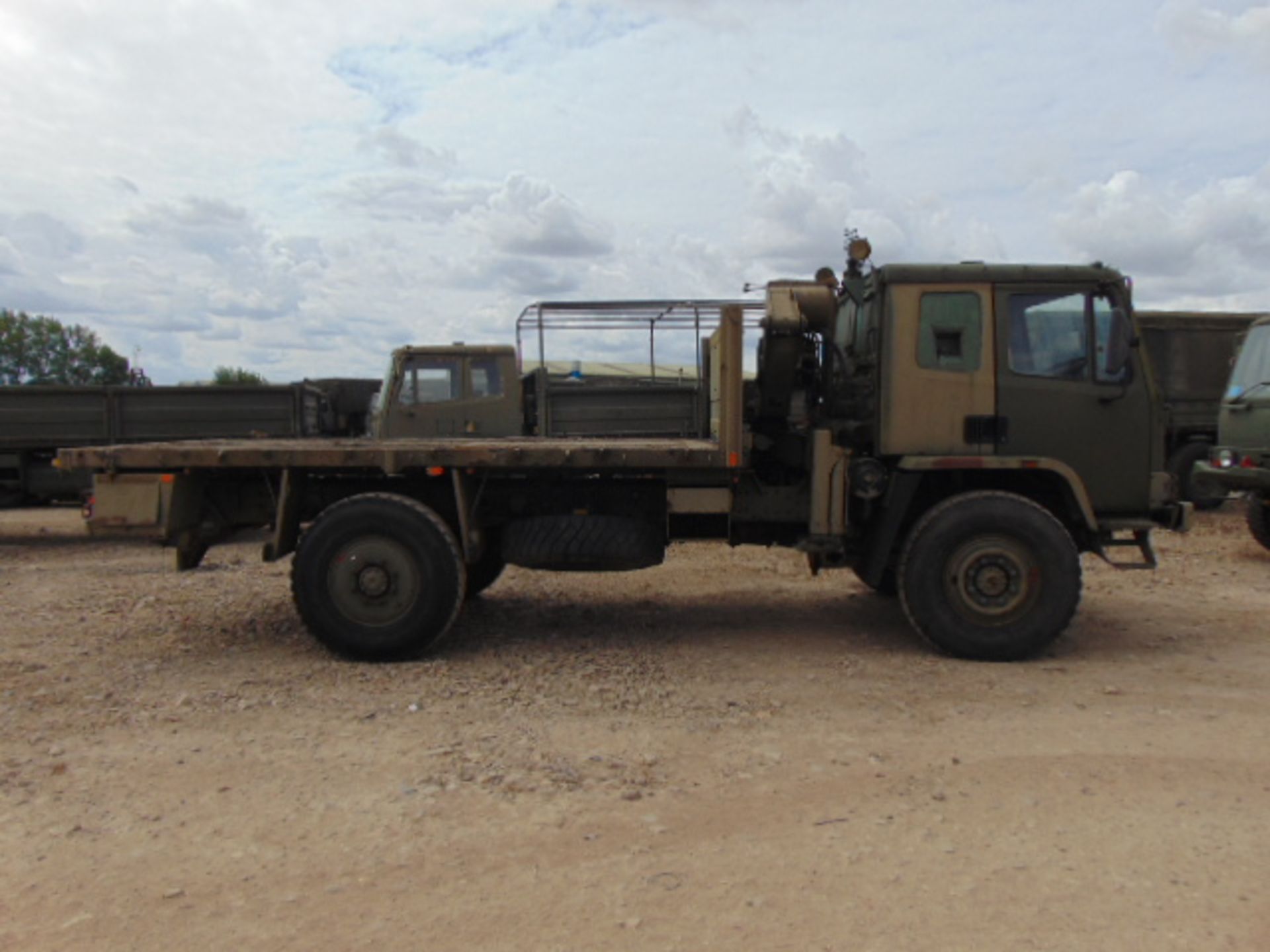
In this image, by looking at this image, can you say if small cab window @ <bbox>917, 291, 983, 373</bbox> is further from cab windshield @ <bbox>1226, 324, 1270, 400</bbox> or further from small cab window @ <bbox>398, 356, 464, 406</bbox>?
small cab window @ <bbox>398, 356, 464, 406</bbox>

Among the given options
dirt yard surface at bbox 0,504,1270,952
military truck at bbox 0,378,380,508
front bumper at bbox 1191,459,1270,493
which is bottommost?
dirt yard surface at bbox 0,504,1270,952

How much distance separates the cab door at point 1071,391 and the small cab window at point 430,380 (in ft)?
20.9

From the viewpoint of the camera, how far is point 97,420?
38.8 feet

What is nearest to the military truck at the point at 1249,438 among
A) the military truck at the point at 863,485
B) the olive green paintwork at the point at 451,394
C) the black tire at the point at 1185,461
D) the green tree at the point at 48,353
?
the black tire at the point at 1185,461

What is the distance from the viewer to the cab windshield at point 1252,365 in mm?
10023

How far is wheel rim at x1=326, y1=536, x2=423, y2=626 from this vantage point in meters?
5.98

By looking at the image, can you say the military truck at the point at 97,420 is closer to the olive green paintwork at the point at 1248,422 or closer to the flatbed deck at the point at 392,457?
the flatbed deck at the point at 392,457

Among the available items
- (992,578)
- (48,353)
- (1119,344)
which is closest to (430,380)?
(992,578)

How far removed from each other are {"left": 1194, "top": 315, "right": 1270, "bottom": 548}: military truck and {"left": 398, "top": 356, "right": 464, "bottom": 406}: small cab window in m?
8.10

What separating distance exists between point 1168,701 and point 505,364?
757 cm

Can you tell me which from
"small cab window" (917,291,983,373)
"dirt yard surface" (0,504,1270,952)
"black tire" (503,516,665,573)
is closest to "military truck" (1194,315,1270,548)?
"dirt yard surface" (0,504,1270,952)

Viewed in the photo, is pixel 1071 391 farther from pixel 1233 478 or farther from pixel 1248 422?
pixel 1248 422

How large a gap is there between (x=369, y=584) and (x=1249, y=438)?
888 cm

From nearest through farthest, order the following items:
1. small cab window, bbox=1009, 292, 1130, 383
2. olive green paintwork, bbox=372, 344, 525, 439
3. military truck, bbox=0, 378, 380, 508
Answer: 1. small cab window, bbox=1009, 292, 1130, 383
2. olive green paintwork, bbox=372, 344, 525, 439
3. military truck, bbox=0, 378, 380, 508
